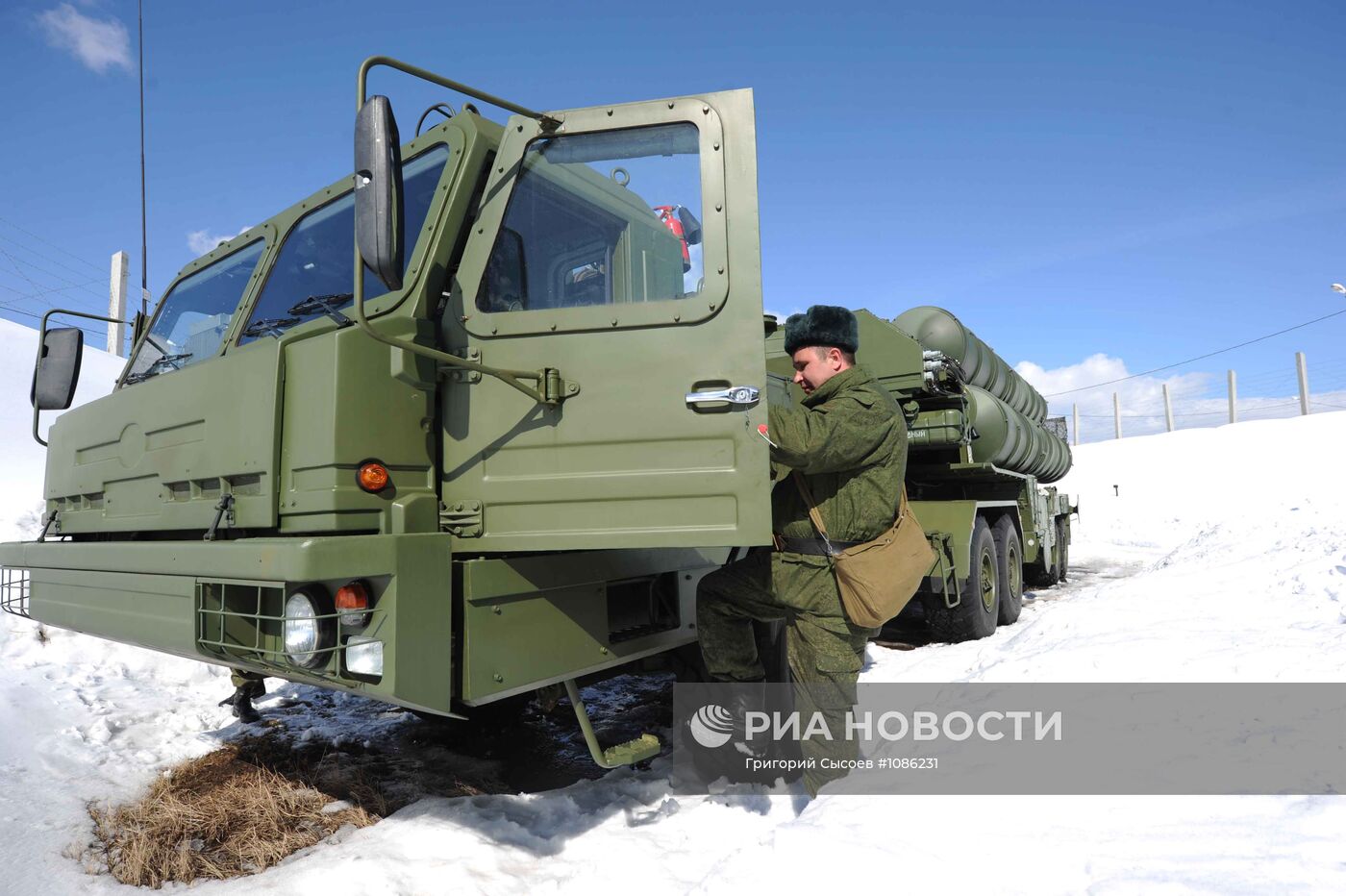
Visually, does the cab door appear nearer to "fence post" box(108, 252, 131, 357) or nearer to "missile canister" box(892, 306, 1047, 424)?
"missile canister" box(892, 306, 1047, 424)

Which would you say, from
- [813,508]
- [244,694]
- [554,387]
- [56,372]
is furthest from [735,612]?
[56,372]

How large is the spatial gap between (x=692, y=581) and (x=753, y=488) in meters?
0.97

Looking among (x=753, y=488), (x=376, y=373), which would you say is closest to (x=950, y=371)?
(x=753, y=488)

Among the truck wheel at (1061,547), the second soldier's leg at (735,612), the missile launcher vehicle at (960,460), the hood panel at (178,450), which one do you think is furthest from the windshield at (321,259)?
the truck wheel at (1061,547)

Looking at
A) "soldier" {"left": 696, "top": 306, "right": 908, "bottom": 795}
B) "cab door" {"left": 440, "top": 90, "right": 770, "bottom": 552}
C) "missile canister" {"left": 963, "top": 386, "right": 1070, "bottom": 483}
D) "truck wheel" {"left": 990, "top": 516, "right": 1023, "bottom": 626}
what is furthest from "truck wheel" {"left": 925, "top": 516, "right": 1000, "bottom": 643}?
"cab door" {"left": 440, "top": 90, "right": 770, "bottom": 552}

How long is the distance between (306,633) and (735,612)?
1.58 m

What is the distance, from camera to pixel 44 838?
2.66m

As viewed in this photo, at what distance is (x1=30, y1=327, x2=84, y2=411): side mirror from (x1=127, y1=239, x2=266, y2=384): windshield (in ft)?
0.84

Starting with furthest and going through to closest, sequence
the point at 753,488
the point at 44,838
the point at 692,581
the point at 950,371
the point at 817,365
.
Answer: the point at 950,371
the point at 692,581
the point at 817,365
the point at 44,838
the point at 753,488

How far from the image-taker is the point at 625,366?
7.82 ft

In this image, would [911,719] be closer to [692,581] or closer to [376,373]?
[692,581]

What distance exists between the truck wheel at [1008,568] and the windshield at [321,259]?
5727 mm

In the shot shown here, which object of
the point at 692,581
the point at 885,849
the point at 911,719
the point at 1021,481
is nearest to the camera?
the point at 885,849

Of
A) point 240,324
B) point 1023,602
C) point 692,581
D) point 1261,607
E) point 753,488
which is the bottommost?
point 1023,602
